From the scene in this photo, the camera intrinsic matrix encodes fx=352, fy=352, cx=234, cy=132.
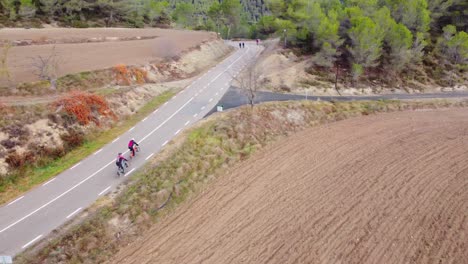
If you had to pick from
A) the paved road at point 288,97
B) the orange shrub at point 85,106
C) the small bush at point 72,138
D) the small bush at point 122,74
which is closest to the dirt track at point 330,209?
the paved road at point 288,97

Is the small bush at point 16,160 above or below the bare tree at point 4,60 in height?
below

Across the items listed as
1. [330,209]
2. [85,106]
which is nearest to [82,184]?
[85,106]

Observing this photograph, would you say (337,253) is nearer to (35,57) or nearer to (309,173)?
(309,173)

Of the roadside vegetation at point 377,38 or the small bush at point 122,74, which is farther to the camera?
the roadside vegetation at point 377,38

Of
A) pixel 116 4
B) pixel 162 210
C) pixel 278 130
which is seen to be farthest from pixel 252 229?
pixel 116 4

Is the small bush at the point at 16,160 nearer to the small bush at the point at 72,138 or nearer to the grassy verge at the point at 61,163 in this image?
the grassy verge at the point at 61,163

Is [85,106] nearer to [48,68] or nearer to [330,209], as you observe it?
[48,68]

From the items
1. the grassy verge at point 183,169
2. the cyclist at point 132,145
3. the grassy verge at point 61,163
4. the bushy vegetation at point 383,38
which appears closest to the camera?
the grassy verge at point 183,169
